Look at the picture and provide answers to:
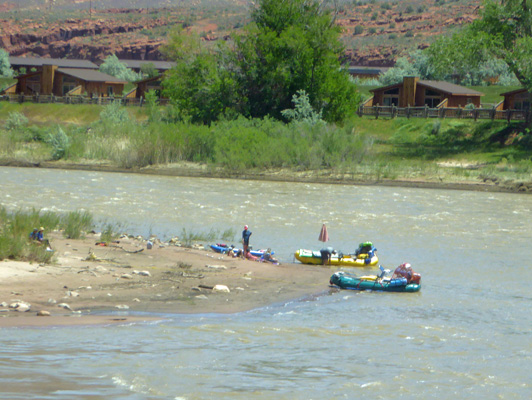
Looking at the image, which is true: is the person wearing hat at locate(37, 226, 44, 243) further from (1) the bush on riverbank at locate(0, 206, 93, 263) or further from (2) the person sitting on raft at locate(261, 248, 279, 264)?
(2) the person sitting on raft at locate(261, 248, 279, 264)

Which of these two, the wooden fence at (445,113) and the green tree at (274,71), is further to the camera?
the wooden fence at (445,113)

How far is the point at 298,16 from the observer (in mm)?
62500

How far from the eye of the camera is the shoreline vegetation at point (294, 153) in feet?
173

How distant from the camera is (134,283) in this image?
1930cm

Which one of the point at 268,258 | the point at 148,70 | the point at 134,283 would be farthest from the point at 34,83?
the point at 134,283

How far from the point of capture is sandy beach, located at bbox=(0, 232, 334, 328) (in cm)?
1675

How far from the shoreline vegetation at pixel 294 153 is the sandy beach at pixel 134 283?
29606 mm

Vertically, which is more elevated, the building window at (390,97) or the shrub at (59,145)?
the building window at (390,97)

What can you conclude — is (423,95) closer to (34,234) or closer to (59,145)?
(59,145)

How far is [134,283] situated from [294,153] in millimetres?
36536

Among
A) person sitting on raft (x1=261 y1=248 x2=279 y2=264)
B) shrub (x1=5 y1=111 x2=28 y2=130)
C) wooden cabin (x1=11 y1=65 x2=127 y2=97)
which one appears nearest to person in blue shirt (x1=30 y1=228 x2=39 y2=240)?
person sitting on raft (x1=261 y1=248 x2=279 y2=264)

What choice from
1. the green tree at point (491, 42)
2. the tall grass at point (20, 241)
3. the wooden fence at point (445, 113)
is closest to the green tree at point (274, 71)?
the green tree at point (491, 42)

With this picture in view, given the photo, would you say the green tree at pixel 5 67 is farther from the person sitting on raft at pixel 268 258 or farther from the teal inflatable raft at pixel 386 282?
the teal inflatable raft at pixel 386 282

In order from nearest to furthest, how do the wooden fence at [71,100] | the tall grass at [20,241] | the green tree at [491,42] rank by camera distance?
the tall grass at [20,241] → the green tree at [491,42] → the wooden fence at [71,100]
